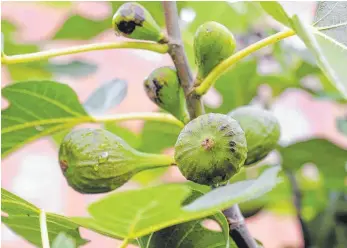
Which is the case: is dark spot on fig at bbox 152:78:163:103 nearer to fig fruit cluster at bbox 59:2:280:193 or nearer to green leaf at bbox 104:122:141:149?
fig fruit cluster at bbox 59:2:280:193

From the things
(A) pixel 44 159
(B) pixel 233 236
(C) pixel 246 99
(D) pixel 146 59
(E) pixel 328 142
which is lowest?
(B) pixel 233 236

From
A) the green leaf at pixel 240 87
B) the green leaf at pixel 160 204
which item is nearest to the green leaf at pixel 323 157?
the green leaf at pixel 240 87

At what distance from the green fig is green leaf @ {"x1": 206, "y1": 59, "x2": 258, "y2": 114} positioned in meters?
0.53

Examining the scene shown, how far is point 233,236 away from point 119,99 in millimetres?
341

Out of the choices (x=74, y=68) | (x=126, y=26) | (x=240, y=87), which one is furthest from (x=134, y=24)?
(x=74, y=68)

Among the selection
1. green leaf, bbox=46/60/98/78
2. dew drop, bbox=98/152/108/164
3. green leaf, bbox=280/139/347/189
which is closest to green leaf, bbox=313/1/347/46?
dew drop, bbox=98/152/108/164

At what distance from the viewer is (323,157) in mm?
1151

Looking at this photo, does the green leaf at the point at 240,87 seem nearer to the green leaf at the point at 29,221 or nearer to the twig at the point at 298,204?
the twig at the point at 298,204

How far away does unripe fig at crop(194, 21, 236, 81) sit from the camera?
657mm

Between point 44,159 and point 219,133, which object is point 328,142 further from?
point 44,159

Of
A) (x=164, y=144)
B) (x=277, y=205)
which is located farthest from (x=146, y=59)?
(x=164, y=144)

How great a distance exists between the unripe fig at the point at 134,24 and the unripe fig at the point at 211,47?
0.18ft

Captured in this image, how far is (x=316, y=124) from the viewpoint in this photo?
2.66 metres

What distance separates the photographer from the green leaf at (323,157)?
1123 mm
